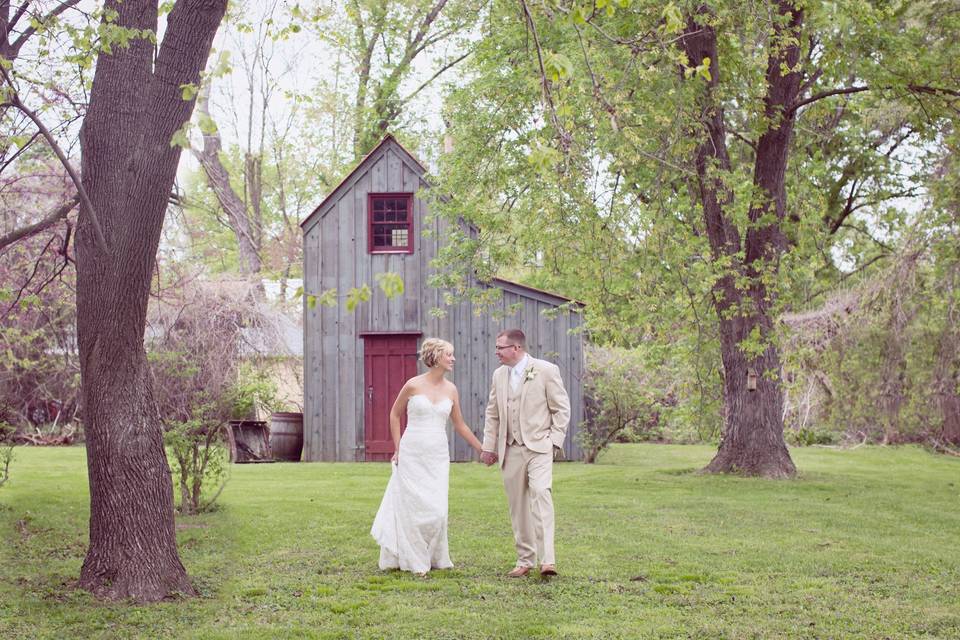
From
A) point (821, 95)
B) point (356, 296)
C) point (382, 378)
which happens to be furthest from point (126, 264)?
point (382, 378)

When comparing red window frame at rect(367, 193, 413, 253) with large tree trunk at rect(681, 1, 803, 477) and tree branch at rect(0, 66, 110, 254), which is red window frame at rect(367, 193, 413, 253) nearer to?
large tree trunk at rect(681, 1, 803, 477)

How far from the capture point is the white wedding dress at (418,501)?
995 cm

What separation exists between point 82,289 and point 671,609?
16.7 ft

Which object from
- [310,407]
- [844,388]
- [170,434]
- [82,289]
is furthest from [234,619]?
[844,388]

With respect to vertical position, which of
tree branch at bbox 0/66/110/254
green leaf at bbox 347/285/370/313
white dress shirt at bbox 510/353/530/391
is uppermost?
tree branch at bbox 0/66/110/254

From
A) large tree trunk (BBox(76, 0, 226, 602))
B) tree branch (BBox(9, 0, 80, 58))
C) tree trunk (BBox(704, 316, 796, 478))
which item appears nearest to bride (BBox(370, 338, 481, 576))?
large tree trunk (BBox(76, 0, 226, 602))

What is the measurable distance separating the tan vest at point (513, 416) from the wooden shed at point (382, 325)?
47.6 ft

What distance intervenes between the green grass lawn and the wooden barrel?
7257mm

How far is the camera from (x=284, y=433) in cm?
2548

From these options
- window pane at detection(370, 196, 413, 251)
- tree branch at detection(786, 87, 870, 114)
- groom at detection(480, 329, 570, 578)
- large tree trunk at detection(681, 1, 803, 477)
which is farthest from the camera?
window pane at detection(370, 196, 413, 251)

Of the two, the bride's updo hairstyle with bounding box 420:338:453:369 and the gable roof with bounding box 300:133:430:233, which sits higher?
the gable roof with bounding box 300:133:430:233

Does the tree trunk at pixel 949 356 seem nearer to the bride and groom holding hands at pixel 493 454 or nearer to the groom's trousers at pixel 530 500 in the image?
the bride and groom holding hands at pixel 493 454

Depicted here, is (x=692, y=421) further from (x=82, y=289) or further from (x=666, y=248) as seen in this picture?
(x=82, y=289)

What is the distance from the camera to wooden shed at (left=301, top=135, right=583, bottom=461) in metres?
24.5
